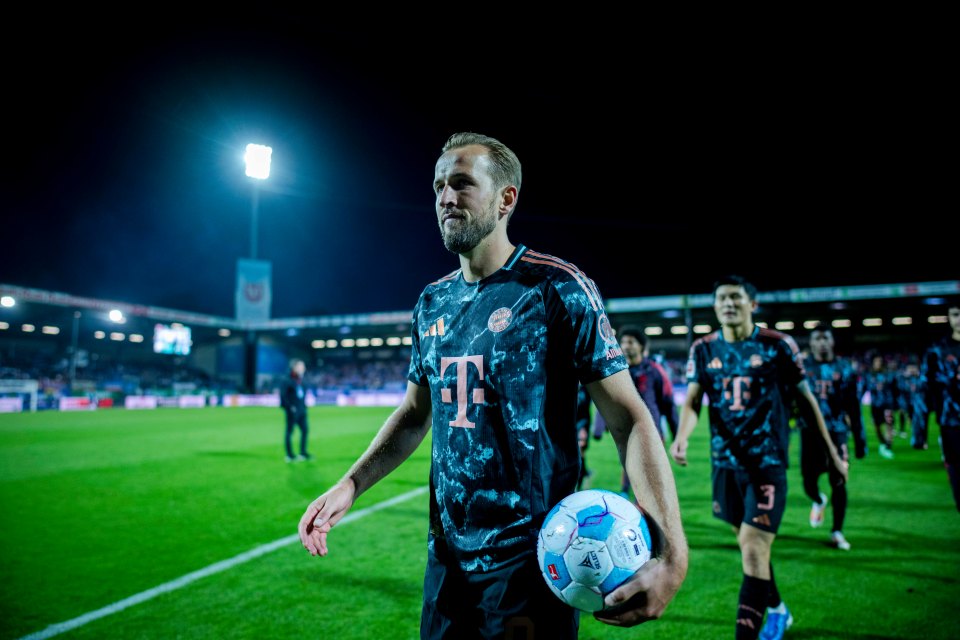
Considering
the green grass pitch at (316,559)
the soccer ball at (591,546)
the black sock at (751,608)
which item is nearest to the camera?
the soccer ball at (591,546)

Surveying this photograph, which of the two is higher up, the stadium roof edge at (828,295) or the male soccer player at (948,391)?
the stadium roof edge at (828,295)

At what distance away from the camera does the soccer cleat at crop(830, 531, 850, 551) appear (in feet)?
19.7

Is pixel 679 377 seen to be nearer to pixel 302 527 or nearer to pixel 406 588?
pixel 406 588

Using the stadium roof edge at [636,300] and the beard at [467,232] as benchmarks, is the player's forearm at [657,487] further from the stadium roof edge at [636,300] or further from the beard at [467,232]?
the stadium roof edge at [636,300]

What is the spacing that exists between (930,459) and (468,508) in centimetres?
1482

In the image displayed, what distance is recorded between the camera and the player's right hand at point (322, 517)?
205cm

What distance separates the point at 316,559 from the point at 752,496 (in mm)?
4335

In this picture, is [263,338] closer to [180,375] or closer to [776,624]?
[180,375]

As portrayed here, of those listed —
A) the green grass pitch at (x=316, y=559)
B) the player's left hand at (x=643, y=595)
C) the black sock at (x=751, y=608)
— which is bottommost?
the green grass pitch at (x=316, y=559)

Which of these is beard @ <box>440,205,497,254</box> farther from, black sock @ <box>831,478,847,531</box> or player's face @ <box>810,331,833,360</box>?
player's face @ <box>810,331,833,360</box>

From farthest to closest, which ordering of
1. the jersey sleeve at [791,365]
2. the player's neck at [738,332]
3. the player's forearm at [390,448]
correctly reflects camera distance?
the player's neck at [738,332]
the jersey sleeve at [791,365]
the player's forearm at [390,448]

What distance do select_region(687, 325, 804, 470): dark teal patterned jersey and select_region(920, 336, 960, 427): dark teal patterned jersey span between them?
7.70 ft

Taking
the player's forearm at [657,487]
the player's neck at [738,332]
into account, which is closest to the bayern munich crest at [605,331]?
the player's forearm at [657,487]

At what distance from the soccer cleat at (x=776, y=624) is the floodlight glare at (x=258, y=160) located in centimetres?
525
